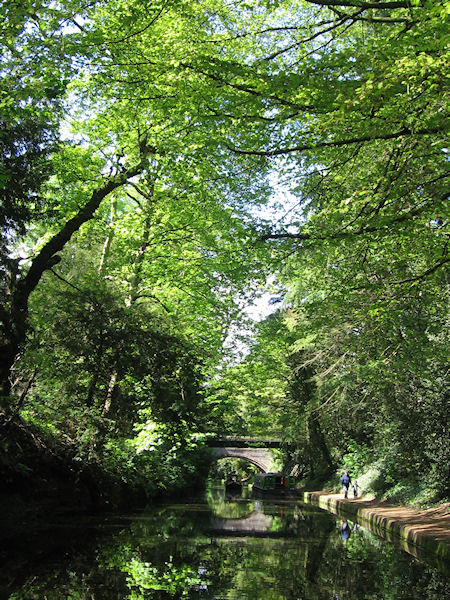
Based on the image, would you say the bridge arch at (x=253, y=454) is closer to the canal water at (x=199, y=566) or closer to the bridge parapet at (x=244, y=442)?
the bridge parapet at (x=244, y=442)

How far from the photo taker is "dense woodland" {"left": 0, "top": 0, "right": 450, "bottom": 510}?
24.5 feet

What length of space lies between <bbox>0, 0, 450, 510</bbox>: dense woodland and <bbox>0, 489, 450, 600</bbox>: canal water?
8.95 feet

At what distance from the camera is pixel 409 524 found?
479 inches

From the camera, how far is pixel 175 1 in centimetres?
827

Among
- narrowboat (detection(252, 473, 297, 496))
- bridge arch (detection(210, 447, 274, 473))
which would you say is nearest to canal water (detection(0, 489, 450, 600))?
narrowboat (detection(252, 473, 297, 496))

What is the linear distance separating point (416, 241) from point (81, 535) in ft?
27.7

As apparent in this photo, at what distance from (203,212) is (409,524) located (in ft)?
32.4

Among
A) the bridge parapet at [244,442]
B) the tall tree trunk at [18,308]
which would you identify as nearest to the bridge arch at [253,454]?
the bridge parapet at [244,442]

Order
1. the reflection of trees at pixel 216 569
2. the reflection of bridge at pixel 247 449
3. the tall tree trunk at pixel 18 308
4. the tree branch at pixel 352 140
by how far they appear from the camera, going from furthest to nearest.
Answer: the reflection of bridge at pixel 247 449, the tall tree trunk at pixel 18 308, the tree branch at pixel 352 140, the reflection of trees at pixel 216 569

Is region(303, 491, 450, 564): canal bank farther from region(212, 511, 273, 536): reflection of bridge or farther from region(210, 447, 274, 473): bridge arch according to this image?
Result: region(210, 447, 274, 473): bridge arch

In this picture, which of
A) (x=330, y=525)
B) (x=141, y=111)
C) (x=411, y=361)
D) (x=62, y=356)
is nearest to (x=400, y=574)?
(x=411, y=361)

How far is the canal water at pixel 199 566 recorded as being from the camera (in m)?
5.91

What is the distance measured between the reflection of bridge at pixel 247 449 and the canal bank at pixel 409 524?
19601 mm

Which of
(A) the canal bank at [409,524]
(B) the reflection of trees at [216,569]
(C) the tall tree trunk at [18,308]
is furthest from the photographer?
(C) the tall tree trunk at [18,308]
